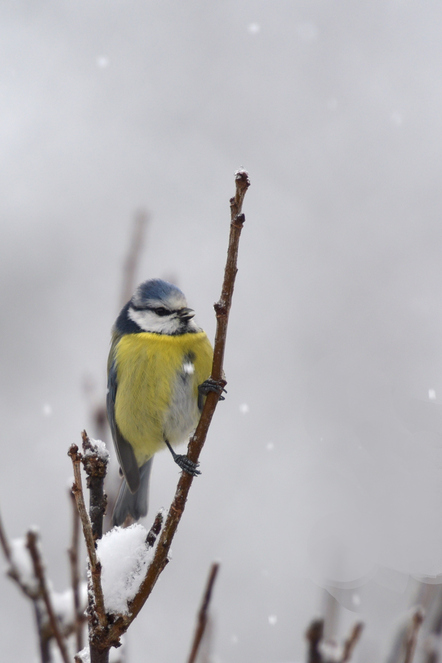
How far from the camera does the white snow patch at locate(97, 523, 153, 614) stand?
4.00 feet

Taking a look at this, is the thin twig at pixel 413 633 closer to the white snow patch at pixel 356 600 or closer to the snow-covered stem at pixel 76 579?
the snow-covered stem at pixel 76 579

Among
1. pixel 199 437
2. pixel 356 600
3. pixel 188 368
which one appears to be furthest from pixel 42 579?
pixel 356 600

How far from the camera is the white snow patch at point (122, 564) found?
122 centimetres

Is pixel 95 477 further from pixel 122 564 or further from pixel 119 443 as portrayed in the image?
pixel 119 443

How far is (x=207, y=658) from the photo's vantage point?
148 cm

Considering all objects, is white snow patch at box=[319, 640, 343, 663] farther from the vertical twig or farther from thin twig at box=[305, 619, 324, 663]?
the vertical twig

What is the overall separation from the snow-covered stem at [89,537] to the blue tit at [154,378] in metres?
1.38

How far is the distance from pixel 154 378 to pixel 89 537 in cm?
155

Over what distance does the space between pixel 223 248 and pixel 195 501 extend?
393 cm

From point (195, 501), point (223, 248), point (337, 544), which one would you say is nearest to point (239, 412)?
point (195, 501)

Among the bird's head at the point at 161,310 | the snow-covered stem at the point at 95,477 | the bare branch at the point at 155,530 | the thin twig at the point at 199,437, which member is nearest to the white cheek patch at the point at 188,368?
the bird's head at the point at 161,310

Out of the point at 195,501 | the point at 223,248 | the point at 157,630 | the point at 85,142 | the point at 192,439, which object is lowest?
the point at 157,630

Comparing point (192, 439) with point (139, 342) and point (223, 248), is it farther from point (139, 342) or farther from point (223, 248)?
point (223, 248)

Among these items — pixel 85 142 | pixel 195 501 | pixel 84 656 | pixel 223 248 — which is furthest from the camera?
pixel 85 142
